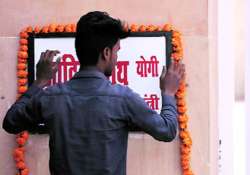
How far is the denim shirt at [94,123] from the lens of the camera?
2.16 meters

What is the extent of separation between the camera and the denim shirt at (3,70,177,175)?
216 centimetres

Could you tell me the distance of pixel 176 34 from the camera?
3.01 metres

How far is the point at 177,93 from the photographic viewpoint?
3029 millimetres

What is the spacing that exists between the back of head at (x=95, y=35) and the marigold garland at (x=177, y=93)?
865 millimetres

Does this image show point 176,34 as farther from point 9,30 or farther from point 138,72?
Result: point 9,30

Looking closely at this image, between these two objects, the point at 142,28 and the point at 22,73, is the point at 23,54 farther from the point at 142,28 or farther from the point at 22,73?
the point at 142,28

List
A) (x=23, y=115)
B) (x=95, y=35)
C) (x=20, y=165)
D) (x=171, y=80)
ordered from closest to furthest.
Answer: (x=95, y=35) < (x=23, y=115) < (x=171, y=80) < (x=20, y=165)

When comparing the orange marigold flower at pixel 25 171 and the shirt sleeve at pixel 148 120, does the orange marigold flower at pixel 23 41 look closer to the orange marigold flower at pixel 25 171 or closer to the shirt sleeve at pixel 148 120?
the orange marigold flower at pixel 25 171

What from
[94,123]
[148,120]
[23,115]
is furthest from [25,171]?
[148,120]

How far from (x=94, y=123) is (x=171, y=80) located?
0.54 meters

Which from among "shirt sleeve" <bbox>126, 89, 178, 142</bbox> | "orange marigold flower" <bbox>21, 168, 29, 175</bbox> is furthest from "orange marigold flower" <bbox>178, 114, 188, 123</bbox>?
"orange marigold flower" <bbox>21, 168, 29, 175</bbox>

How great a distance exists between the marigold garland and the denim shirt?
0.81m

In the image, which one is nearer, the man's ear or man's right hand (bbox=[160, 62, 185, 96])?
the man's ear

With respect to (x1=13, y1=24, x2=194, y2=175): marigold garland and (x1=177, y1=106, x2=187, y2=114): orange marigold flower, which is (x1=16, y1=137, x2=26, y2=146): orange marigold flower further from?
(x1=177, y1=106, x2=187, y2=114): orange marigold flower
